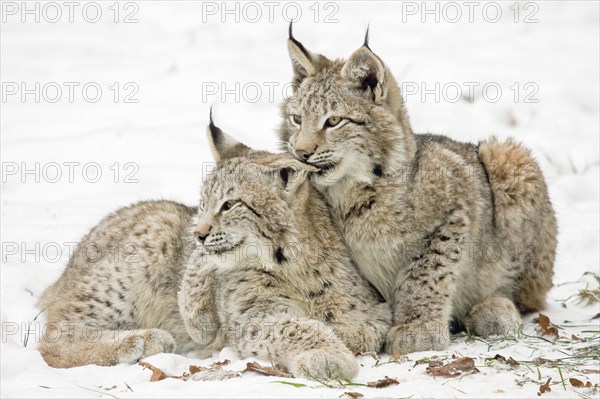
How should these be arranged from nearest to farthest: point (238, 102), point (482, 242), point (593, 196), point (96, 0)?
point (482, 242) → point (593, 196) → point (238, 102) → point (96, 0)

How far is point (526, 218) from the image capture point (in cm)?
668

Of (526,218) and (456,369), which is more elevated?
(526,218)

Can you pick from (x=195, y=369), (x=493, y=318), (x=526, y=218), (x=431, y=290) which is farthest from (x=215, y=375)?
(x=526, y=218)

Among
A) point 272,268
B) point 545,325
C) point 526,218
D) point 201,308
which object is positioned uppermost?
point 526,218

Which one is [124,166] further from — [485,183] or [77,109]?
[485,183]

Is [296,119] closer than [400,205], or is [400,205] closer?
[400,205]

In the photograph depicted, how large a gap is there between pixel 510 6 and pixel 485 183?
279 inches

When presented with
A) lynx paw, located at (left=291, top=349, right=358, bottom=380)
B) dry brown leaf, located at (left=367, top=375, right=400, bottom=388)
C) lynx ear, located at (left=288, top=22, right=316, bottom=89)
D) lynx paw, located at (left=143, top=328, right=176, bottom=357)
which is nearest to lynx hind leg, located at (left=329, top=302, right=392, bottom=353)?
lynx paw, located at (left=291, top=349, right=358, bottom=380)

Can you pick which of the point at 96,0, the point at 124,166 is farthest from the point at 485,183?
the point at 96,0

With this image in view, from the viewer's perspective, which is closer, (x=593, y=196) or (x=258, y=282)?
(x=258, y=282)

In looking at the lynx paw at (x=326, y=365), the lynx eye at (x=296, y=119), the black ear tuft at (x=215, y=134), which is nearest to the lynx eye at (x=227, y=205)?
the black ear tuft at (x=215, y=134)

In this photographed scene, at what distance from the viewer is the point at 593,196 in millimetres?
9383

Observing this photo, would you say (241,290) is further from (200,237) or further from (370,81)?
(370,81)

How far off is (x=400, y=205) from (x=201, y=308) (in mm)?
1429
